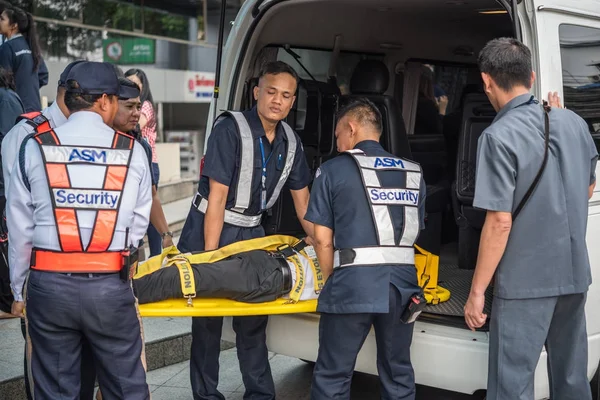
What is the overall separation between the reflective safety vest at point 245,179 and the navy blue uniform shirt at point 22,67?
2.26 meters

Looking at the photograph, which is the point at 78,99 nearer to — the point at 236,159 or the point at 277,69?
the point at 236,159

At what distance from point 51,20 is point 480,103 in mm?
7002

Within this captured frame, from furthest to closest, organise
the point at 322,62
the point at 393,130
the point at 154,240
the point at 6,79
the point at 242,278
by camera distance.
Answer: the point at 154,240
the point at 322,62
the point at 393,130
the point at 6,79
the point at 242,278

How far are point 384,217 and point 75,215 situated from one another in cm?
131

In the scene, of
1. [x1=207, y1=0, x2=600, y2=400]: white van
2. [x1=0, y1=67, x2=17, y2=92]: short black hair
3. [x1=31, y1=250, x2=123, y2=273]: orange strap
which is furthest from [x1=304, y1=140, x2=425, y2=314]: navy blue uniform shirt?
[x1=0, y1=67, x2=17, y2=92]: short black hair

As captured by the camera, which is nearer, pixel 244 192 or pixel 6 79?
pixel 244 192

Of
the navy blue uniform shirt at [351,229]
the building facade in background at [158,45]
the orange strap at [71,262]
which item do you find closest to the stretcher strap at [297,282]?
the navy blue uniform shirt at [351,229]

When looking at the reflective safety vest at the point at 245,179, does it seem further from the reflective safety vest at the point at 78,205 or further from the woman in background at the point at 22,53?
the woman in background at the point at 22,53

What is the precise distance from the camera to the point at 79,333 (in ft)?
10.5

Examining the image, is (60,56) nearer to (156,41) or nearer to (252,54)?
Result: (156,41)

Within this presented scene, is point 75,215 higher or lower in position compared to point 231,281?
higher

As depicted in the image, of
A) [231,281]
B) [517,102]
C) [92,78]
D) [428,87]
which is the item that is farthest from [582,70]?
[428,87]

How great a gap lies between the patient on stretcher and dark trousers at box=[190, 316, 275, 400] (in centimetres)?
35

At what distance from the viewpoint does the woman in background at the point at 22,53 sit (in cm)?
577
